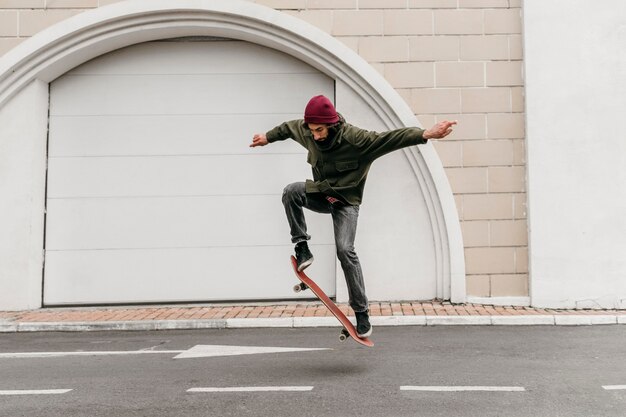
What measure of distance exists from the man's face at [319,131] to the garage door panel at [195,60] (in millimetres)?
4561

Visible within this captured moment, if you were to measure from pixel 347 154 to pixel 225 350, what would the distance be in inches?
86.5

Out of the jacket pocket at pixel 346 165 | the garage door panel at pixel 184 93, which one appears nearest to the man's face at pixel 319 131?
the jacket pocket at pixel 346 165

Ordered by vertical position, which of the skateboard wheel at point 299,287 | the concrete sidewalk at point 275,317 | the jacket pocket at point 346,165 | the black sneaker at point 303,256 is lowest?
the concrete sidewalk at point 275,317

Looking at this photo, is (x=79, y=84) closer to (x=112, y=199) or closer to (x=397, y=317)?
(x=112, y=199)

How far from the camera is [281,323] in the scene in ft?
25.1

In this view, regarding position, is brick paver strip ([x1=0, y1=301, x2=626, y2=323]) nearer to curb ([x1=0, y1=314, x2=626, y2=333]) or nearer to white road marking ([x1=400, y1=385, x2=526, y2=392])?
curb ([x1=0, y1=314, x2=626, y2=333])

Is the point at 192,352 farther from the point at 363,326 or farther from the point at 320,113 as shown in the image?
the point at 320,113

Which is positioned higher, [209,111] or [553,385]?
[209,111]

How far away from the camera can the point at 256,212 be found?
9375mm

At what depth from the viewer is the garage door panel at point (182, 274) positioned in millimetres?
9281

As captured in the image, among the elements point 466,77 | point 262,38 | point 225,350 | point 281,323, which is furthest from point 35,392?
point 466,77

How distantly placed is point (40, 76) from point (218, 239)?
133 inches

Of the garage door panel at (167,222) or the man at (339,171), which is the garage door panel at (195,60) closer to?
the garage door panel at (167,222)

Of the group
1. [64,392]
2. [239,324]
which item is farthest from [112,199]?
[64,392]
